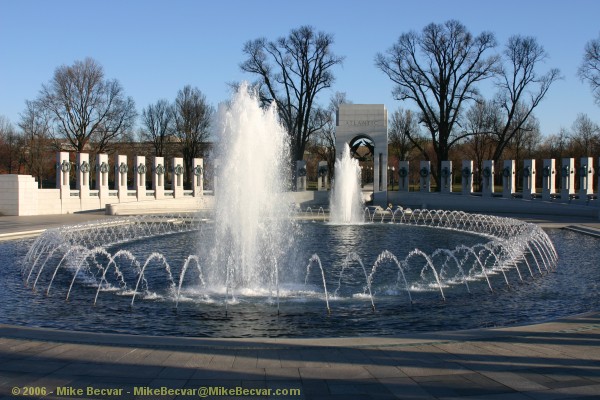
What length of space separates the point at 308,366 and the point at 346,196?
25551 mm

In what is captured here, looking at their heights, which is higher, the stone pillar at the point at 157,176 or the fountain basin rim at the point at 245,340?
the stone pillar at the point at 157,176

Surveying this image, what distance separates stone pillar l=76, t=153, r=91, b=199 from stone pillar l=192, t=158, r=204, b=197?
7187 mm

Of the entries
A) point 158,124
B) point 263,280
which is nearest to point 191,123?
point 158,124

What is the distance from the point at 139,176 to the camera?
35188 millimetres

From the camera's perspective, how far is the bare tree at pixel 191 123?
5566 centimetres

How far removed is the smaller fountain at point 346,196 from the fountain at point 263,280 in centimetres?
1034

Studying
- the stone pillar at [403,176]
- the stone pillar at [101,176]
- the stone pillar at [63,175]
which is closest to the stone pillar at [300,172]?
the stone pillar at [403,176]

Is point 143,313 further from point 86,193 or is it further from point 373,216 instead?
point 86,193

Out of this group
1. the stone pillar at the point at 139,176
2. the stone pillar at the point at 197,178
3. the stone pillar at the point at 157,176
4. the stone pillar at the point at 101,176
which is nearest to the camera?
the stone pillar at the point at 101,176

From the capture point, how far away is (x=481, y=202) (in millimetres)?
34500

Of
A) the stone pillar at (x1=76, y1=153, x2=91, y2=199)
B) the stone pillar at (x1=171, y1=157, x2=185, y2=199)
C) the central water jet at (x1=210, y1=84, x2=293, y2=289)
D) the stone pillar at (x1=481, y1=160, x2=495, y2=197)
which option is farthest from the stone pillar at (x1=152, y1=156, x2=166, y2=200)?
the central water jet at (x1=210, y1=84, x2=293, y2=289)

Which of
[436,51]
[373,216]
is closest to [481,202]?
[373,216]

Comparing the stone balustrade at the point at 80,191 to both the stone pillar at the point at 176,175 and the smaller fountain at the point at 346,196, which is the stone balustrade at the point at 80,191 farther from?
the smaller fountain at the point at 346,196

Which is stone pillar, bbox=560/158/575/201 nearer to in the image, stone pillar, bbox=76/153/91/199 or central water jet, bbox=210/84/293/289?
central water jet, bbox=210/84/293/289
